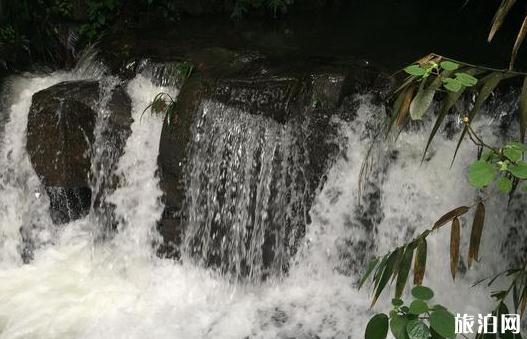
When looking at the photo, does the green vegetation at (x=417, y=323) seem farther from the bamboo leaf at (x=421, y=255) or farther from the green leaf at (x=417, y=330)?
the bamboo leaf at (x=421, y=255)

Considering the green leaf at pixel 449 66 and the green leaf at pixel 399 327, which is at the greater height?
the green leaf at pixel 449 66

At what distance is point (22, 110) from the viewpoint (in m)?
4.71

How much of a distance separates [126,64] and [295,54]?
1.51 metres

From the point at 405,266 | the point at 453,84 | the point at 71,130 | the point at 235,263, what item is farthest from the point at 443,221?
the point at 71,130

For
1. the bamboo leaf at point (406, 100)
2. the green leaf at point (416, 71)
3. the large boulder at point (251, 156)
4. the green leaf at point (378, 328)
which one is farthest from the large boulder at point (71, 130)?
the green leaf at point (378, 328)

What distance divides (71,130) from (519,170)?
3643 millimetres

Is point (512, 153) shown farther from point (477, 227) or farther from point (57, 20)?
point (57, 20)

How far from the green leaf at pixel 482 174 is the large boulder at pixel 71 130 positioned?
3289 millimetres

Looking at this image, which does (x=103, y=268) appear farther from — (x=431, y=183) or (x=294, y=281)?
(x=431, y=183)

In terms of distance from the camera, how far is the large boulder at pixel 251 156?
12.5ft

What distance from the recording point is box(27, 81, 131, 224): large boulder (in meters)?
4.33

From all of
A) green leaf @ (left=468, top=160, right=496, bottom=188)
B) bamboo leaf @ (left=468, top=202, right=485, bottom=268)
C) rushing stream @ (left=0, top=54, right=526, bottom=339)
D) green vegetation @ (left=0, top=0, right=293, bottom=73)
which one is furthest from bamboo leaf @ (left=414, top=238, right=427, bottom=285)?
green vegetation @ (left=0, top=0, right=293, bottom=73)

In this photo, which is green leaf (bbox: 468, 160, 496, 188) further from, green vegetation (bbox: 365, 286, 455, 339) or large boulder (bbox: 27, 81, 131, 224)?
large boulder (bbox: 27, 81, 131, 224)

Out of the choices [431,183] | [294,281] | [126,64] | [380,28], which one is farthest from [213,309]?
[380,28]
